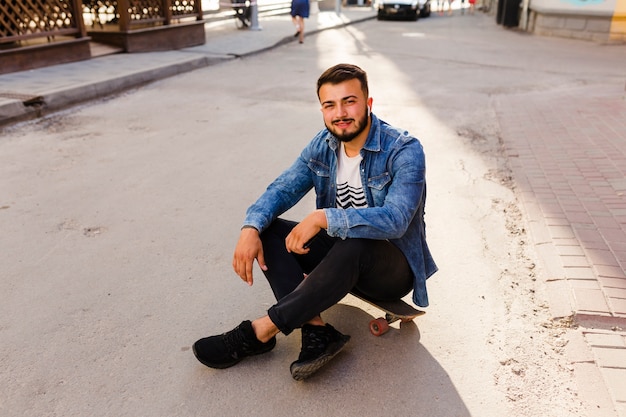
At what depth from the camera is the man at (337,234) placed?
7.63 ft

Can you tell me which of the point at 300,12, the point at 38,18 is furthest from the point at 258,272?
the point at 300,12

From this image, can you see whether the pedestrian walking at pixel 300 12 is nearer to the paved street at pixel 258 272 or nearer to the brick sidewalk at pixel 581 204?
the paved street at pixel 258 272

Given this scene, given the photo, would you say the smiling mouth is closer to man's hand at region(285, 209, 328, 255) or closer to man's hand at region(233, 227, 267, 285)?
man's hand at region(285, 209, 328, 255)

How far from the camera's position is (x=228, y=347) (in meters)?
2.47

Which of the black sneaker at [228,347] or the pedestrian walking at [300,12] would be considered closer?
the black sneaker at [228,347]

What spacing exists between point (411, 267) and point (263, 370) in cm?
84

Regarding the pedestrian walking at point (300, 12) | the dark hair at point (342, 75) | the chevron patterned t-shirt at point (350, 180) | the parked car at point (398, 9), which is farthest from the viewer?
the parked car at point (398, 9)

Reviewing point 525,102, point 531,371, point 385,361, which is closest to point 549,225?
point 531,371

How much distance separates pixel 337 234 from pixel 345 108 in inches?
22.9

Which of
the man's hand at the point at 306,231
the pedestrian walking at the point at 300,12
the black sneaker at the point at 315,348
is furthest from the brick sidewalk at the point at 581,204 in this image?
the pedestrian walking at the point at 300,12

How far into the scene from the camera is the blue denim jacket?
233 cm

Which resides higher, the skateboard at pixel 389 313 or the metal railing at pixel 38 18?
the metal railing at pixel 38 18

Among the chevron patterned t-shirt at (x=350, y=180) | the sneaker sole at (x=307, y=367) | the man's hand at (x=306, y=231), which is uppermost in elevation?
the chevron patterned t-shirt at (x=350, y=180)

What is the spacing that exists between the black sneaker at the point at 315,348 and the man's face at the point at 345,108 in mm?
885
